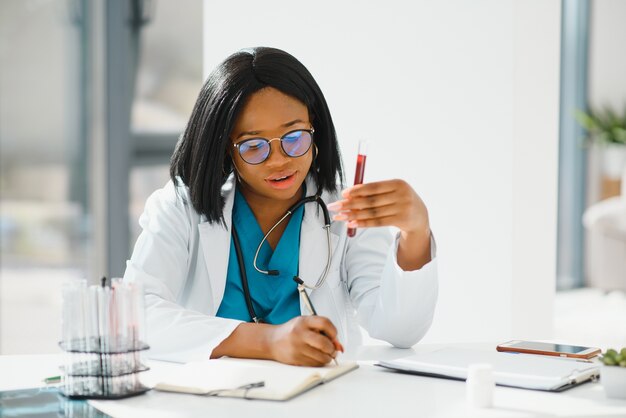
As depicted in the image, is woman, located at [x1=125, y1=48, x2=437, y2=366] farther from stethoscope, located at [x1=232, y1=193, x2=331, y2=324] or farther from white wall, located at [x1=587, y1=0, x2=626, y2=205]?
white wall, located at [x1=587, y1=0, x2=626, y2=205]

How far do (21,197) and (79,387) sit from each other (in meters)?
3.48

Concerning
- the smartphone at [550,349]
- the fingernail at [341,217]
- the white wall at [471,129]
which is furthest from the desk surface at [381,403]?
the white wall at [471,129]

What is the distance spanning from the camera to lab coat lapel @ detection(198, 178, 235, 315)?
205cm

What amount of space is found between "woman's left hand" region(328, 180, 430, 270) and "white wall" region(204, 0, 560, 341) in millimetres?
1147

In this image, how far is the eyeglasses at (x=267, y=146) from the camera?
195 centimetres

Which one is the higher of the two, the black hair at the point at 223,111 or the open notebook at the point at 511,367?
the black hair at the point at 223,111

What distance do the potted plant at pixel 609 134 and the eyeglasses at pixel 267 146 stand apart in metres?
5.65

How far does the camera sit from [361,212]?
1701 millimetres

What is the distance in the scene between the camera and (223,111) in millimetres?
1996

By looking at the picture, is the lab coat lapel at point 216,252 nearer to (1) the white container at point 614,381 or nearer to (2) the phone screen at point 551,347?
(2) the phone screen at point 551,347

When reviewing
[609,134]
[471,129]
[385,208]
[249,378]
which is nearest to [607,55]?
[609,134]

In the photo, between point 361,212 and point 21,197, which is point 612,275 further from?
point 361,212

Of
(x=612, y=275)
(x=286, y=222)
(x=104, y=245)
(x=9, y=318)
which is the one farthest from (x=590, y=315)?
(x=286, y=222)

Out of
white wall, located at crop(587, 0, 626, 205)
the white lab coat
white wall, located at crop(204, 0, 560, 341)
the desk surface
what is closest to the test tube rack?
the desk surface
